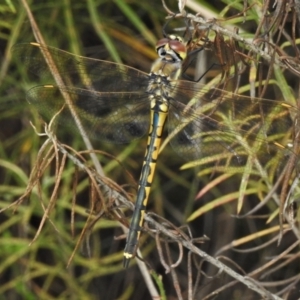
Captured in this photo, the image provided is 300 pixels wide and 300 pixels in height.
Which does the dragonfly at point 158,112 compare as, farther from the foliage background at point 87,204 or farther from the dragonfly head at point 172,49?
the foliage background at point 87,204

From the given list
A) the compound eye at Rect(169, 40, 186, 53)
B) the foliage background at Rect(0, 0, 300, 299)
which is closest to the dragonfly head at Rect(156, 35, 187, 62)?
the compound eye at Rect(169, 40, 186, 53)

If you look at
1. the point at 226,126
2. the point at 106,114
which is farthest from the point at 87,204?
the point at 226,126

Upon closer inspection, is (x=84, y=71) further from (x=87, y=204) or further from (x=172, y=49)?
(x=87, y=204)

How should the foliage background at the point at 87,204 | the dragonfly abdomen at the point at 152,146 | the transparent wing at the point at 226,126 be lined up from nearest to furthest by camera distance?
the transparent wing at the point at 226,126
the dragonfly abdomen at the point at 152,146
the foliage background at the point at 87,204

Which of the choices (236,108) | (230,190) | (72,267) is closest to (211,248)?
(230,190)

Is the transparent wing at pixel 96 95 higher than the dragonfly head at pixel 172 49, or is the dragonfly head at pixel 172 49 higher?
the dragonfly head at pixel 172 49

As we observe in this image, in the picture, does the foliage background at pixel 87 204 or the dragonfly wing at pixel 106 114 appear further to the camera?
the foliage background at pixel 87 204

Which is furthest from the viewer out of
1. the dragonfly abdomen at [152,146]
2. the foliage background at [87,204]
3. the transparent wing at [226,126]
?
the foliage background at [87,204]

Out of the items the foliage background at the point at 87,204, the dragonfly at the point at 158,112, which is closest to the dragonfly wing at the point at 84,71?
the dragonfly at the point at 158,112
